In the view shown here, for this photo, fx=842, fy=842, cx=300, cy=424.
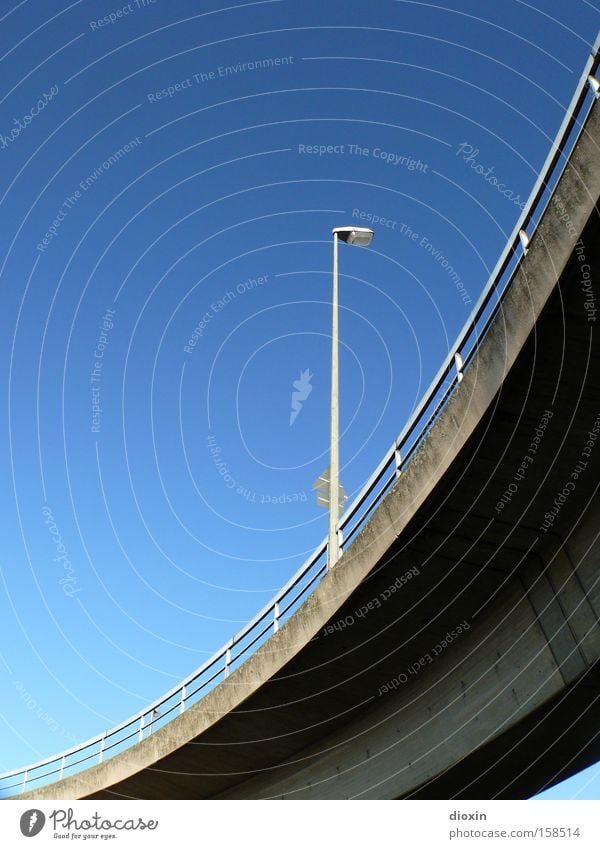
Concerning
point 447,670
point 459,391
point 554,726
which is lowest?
point 554,726

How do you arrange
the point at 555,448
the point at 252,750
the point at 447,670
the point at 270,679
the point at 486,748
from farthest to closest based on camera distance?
1. the point at 252,750
2. the point at 270,679
3. the point at 447,670
4. the point at 486,748
5. the point at 555,448

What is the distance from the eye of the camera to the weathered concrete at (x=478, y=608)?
9598 millimetres

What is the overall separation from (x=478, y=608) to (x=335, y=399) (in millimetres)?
9177

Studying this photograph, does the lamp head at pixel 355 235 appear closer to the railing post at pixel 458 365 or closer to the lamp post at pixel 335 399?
the lamp post at pixel 335 399

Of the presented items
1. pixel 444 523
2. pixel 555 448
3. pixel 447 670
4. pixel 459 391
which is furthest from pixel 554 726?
pixel 459 391

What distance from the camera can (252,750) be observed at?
1634cm

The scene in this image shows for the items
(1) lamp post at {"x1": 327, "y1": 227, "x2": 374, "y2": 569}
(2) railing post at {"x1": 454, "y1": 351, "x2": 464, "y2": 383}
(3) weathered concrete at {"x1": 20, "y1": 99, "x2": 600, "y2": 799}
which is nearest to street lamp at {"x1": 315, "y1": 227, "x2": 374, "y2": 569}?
(1) lamp post at {"x1": 327, "y1": 227, "x2": 374, "y2": 569}

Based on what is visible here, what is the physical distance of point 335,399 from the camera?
20.9 m

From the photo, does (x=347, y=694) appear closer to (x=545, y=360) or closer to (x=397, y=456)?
(x=397, y=456)

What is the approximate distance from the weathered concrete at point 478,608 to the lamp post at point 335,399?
3.41 feet

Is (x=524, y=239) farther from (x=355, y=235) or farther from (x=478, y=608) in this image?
(x=355, y=235)

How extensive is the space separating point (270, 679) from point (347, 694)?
140 cm

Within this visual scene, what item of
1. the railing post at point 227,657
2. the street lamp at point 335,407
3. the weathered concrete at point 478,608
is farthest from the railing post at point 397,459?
the railing post at point 227,657

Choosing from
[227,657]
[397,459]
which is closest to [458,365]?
[397,459]
